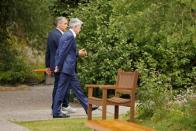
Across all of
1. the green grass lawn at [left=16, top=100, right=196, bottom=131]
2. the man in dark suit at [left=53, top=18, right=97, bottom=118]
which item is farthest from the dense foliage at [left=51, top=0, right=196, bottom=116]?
the green grass lawn at [left=16, top=100, right=196, bottom=131]

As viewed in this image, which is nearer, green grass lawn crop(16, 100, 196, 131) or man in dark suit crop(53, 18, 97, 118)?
green grass lawn crop(16, 100, 196, 131)

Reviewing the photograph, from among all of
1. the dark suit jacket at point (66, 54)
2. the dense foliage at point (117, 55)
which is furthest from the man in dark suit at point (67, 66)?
the dense foliage at point (117, 55)

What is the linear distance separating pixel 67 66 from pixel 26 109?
8.86 feet

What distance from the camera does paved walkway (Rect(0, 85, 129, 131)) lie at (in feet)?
36.2

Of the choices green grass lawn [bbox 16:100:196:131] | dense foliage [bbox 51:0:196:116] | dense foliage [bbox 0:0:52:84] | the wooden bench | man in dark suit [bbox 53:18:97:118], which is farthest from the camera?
dense foliage [bbox 0:0:52:84]

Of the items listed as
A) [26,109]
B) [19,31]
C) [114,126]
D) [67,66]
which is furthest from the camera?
[19,31]

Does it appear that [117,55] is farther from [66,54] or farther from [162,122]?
[162,122]

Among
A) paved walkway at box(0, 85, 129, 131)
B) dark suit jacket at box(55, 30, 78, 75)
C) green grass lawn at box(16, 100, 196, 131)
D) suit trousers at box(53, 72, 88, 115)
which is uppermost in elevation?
A: dark suit jacket at box(55, 30, 78, 75)

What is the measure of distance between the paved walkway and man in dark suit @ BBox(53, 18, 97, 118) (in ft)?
1.52

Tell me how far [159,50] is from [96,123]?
24.0ft

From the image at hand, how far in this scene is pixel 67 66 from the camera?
1102 cm

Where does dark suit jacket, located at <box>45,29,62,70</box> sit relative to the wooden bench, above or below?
above

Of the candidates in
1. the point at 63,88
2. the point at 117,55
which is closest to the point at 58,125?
the point at 63,88

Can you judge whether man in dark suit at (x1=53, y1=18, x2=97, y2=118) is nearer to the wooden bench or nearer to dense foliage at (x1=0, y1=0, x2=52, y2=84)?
the wooden bench
